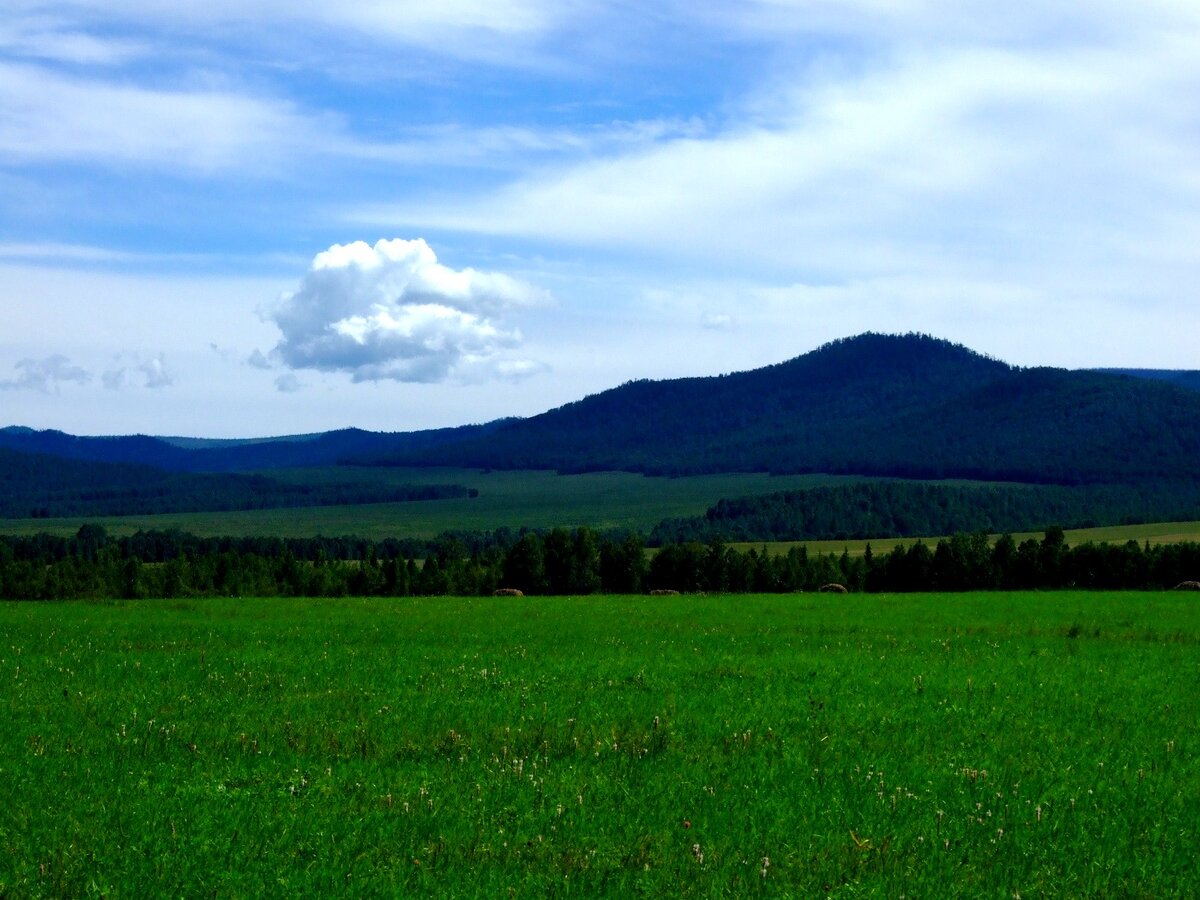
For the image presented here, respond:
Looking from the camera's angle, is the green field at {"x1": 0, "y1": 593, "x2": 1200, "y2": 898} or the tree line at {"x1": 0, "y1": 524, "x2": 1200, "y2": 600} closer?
the green field at {"x1": 0, "y1": 593, "x2": 1200, "y2": 898}

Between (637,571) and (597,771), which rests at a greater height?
(597,771)

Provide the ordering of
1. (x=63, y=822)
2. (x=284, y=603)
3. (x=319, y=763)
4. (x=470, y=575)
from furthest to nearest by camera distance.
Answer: (x=470, y=575) < (x=284, y=603) < (x=319, y=763) < (x=63, y=822)

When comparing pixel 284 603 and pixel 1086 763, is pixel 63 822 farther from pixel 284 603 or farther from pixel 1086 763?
pixel 284 603

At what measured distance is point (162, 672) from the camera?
68.0 ft

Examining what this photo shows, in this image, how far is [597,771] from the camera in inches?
504

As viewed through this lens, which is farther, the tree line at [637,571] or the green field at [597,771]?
the tree line at [637,571]

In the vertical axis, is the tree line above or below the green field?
below

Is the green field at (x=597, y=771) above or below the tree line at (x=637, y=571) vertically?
above

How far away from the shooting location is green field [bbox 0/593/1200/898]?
952 cm

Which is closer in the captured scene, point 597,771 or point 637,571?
point 597,771

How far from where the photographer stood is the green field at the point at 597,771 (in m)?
9.52

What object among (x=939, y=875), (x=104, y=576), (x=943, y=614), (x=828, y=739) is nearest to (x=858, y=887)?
(x=939, y=875)

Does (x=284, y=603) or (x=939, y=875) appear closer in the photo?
(x=939, y=875)

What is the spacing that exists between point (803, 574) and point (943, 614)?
144 feet
